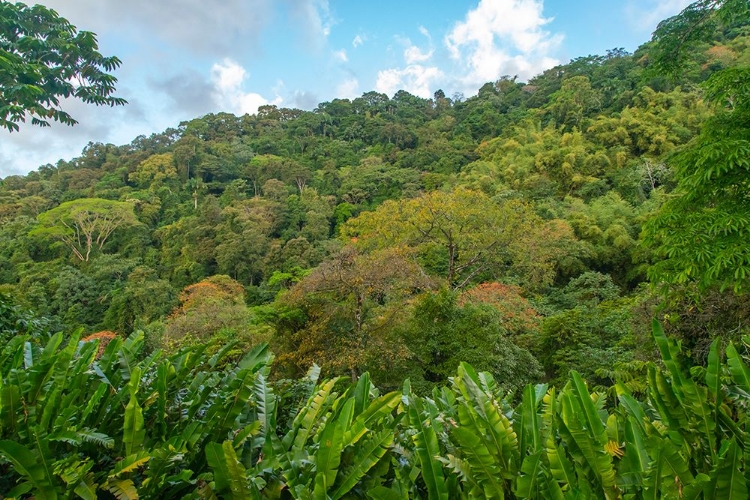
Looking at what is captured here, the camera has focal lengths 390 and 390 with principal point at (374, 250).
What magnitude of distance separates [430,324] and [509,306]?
456 centimetres

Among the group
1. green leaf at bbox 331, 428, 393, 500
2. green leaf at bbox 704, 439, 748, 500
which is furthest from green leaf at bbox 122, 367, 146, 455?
green leaf at bbox 704, 439, 748, 500

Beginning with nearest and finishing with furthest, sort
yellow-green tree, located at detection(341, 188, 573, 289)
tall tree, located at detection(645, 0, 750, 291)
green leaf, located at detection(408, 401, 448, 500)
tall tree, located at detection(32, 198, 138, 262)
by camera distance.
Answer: green leaf, located at detection(408, 401, 448, 500) < tall tree, located at detection(645, 0, 750, 291) < yellow-green tree, located at detection(341, 188, 573, 289) < tall tree, located at detection(32, 198, 138, 262)

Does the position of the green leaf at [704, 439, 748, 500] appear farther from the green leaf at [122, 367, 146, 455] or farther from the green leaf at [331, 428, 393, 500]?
the green leaf at [122, 367, 146, 455]

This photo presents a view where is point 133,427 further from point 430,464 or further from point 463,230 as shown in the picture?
point 463,230

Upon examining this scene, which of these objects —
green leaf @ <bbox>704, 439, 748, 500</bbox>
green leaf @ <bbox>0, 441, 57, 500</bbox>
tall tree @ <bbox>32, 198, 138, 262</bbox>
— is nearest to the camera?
green leaf @ <bbox>704, 439, 748, 500</bbox>

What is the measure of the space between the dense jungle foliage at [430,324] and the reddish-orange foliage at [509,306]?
9 cm

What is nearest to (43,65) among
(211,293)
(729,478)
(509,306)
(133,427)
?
(133,427)

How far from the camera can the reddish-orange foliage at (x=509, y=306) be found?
10336 millimetres

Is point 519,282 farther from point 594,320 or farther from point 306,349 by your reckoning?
point 306,349

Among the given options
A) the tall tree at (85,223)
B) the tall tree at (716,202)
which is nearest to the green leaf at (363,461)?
the tall tree at (716,202)

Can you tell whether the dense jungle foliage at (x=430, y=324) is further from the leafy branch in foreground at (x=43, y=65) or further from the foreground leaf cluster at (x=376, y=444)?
the leafy branch in foreground at (x=43, y=65)

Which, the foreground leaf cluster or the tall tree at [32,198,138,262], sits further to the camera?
the tall tree at [32,198,138,262]

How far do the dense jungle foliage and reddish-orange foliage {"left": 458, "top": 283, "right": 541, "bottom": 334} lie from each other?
9 centimetres

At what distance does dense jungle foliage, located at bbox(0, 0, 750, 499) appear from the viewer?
1016mm
